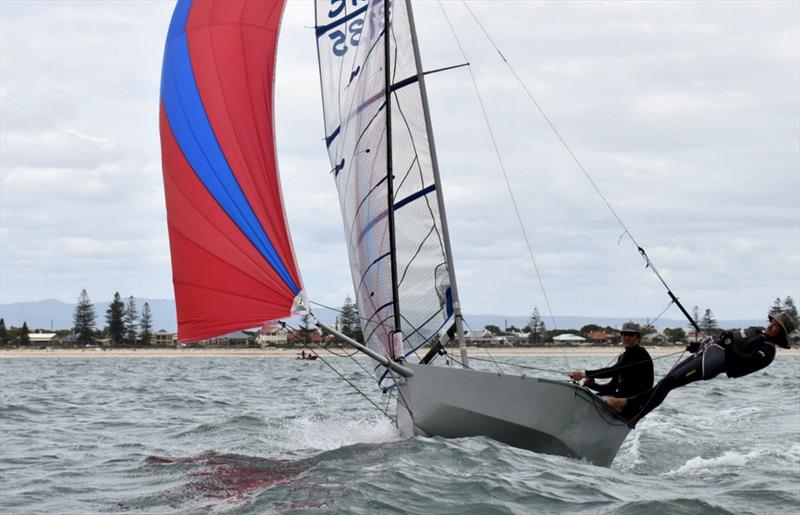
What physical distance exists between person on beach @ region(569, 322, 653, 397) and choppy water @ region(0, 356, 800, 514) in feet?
2.70

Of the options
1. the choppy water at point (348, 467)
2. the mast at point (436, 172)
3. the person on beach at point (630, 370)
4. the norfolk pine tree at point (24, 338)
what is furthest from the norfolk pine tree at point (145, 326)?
the person on beach at point (630, 370)

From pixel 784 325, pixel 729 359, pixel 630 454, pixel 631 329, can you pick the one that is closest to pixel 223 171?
pixel 631 329

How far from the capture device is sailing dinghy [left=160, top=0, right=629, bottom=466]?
9.47m

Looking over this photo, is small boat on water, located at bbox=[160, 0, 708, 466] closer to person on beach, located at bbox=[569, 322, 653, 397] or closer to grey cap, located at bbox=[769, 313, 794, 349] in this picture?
person on beach, located at bbox=[569, 322, 653, 397]

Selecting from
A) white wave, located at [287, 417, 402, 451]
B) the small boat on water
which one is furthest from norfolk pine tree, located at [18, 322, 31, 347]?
the small boat on water

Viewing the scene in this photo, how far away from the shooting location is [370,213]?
11.1 m

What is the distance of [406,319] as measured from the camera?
36.2 ft

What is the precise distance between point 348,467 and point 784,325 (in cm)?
404

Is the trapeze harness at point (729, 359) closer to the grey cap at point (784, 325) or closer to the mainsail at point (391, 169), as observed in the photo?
the grey cap at point (784, 325)

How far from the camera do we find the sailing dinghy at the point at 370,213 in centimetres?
947

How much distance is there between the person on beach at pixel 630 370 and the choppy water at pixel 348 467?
0.82m

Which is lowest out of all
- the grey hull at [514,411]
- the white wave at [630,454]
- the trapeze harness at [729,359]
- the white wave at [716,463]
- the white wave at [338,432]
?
the white wave at [716,463]

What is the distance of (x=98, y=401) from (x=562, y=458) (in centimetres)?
1205

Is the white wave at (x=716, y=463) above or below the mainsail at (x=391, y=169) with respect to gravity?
below
